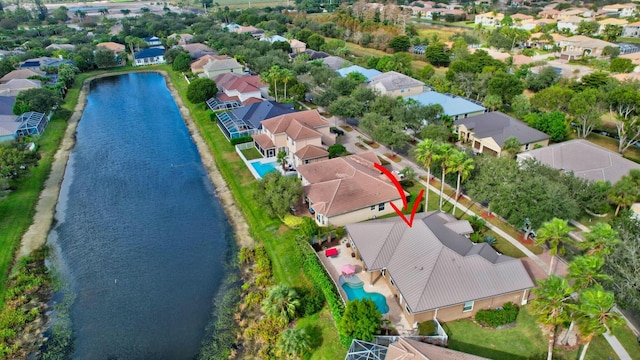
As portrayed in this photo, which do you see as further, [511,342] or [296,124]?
[296,124]

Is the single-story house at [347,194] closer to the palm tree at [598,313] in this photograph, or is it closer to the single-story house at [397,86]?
the palm tree at [598,313]

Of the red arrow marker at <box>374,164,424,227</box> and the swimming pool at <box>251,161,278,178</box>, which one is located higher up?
the red arrow marker at <box>374,164,424,227</box>

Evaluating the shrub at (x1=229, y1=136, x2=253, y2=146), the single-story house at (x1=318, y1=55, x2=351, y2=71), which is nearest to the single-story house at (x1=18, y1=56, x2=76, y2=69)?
the single-story house at (x1=318, y1=55, x2=351, y2=71)

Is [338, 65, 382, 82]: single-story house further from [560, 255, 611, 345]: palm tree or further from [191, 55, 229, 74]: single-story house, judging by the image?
[560, 255, 611, 345]: palm tree

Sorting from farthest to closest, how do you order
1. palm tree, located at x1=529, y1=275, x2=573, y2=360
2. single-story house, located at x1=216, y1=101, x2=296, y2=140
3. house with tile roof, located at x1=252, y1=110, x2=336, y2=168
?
single-story house, located at x1=216, y1=101, x2=296, y2=140 → house with tile roof, located at x1=252, y1=110, x2=336, y2=168 → palm tree, located at x1=529, y1=275, x2=573, y2=360

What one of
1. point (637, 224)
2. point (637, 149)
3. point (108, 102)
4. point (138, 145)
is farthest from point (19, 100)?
point (637, 149)

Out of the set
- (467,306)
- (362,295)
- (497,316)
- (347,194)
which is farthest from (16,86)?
(497,316)

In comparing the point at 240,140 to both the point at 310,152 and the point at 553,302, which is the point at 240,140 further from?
the point at 553,302

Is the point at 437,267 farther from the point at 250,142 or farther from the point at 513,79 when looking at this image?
the point at 513,79
